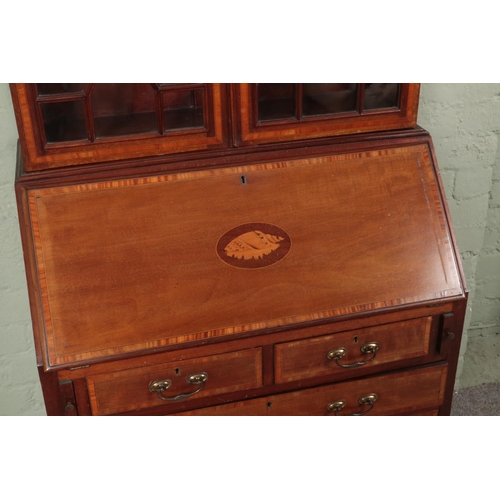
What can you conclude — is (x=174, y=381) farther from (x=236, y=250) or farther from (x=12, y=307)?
(x=12, y=307)

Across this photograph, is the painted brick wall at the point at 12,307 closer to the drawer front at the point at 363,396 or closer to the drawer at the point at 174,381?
the drawer at the point at 174,381

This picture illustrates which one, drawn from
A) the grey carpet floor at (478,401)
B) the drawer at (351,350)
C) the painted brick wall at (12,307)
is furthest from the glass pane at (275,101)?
the grey carpet floor at (478,401)

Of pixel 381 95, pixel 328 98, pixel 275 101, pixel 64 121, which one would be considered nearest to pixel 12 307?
pixel 64 121

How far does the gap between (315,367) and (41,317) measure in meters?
0.76

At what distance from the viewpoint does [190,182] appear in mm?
2021

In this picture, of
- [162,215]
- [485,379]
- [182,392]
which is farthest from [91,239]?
[485,379]

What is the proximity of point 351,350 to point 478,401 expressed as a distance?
136 centimetres

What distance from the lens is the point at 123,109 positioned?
6.57ft

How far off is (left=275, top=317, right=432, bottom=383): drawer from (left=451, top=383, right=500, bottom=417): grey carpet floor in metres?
1.09

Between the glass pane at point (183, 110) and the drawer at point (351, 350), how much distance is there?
2.28 ft

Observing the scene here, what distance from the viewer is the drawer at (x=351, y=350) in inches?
76.7

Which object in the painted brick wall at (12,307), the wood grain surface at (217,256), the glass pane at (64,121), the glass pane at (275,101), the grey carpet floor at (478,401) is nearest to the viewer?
the wood grain surface at (217,256)

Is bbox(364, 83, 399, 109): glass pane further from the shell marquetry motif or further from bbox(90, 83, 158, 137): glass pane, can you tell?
bbox(90, 83, 158, 137): glass pane

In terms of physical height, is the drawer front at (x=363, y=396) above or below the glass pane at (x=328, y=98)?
below
